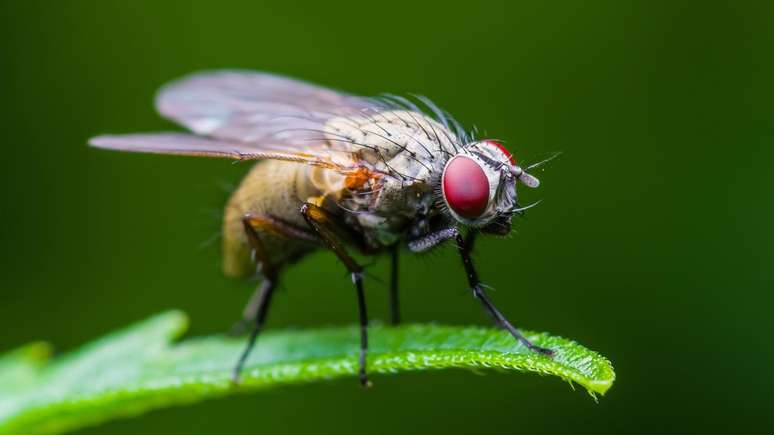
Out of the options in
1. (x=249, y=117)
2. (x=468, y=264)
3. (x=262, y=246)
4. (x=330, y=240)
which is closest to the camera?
(x=468, y=264)

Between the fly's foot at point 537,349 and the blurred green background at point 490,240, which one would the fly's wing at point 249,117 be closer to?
the blurred green background at point 490,240

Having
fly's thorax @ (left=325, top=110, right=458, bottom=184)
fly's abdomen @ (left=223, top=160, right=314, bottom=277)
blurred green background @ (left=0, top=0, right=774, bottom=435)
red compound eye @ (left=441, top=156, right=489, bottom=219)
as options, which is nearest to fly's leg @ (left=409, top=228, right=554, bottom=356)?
red compound eye @ (left=441, top=156, right=489, bottom=219)

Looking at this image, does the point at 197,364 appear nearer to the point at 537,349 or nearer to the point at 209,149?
the point at 209,149

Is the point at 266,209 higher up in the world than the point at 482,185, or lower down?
lower down

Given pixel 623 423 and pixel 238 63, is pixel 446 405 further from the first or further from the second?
pixel 238 63

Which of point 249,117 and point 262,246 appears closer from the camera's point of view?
point 262,246

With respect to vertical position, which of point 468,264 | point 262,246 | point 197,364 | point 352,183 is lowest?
point 197,364

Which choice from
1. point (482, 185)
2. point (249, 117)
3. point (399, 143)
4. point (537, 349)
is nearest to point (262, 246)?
point (249, 117)

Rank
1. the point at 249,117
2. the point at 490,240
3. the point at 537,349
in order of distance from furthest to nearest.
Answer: the point at 490,240
the point at 249,117
the point at 537,349

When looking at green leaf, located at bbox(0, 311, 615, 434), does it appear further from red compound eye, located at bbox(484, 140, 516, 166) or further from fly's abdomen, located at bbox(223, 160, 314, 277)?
red compound eye, located at bbox(484, 140, 516, 166)
